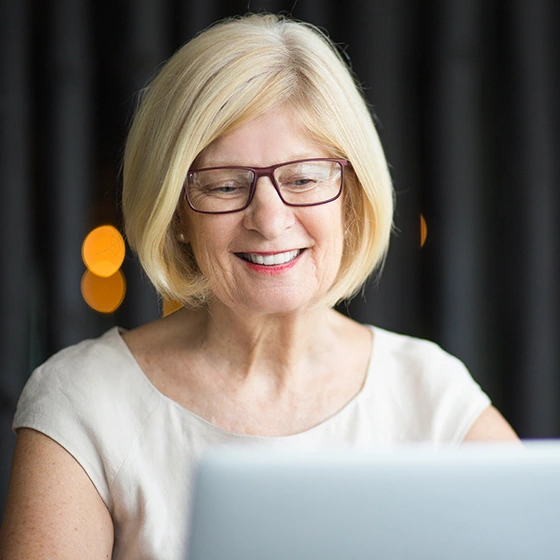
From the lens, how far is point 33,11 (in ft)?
8.02

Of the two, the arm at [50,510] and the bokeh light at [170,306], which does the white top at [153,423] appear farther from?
the bokeh light at [170,306]

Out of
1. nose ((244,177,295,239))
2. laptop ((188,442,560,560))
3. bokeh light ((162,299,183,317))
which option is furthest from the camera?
bokeh light ((162,299,183,317))

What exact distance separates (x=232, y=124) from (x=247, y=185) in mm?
116

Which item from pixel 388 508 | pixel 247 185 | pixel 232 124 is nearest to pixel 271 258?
pixel 247 185

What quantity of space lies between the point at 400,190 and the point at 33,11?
128 cm

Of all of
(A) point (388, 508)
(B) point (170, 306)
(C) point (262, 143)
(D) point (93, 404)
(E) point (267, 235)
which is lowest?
(D) point (93, 404)

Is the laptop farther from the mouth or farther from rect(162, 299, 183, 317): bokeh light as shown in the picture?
rect(162, 299, 183, 317): bokeh light

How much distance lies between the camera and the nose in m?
1.45

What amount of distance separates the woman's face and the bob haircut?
0.10 feet

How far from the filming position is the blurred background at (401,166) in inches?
95.3

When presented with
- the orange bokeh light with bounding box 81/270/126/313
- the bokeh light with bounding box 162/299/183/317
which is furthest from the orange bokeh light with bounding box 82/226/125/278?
the bokeh light with bounding box 162/299/183/317

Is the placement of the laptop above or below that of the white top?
above

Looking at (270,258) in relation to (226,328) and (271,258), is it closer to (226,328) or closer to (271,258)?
(271,258)

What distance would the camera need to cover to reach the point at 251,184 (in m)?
1.46
